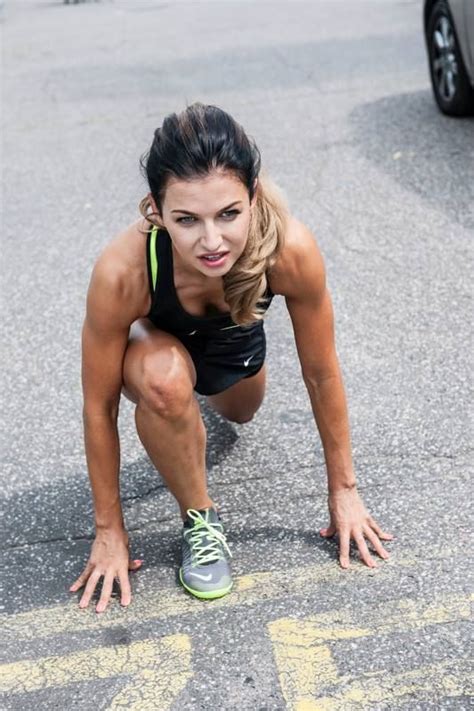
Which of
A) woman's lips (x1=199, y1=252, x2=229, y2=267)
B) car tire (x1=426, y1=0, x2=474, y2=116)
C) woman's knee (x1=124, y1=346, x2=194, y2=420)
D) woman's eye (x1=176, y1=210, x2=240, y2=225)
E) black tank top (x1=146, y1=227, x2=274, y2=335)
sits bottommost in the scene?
car tire (x1=426, y1=0, x2=474, y2=116)

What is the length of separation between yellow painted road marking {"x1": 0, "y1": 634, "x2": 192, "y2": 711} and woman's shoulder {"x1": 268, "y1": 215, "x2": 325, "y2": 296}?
95 cm

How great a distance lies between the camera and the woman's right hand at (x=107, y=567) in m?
2.91

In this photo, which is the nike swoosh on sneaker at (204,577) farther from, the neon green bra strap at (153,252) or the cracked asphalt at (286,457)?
the neon green bra strap at (153,252)

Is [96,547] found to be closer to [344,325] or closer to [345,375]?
[345,375]

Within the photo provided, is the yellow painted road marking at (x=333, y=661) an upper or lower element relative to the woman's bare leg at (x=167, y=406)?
lower

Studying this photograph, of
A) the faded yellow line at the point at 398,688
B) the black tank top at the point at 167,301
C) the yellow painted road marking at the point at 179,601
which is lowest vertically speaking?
the yellow painted road marking at the point at 179,601

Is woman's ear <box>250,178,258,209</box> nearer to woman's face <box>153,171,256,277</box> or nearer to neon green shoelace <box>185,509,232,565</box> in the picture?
woman's face <box>153,171,256,277</box>

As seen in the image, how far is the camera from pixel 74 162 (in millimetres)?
7289

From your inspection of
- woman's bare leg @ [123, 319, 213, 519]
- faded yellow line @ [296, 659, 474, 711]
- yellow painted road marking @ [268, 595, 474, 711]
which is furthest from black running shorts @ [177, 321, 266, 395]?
faded yellow line @ [296, 659, 474, 711]

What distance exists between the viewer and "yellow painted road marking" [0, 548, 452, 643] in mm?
2842

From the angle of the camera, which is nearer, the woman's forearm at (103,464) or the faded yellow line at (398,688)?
the faded yellow line at (398,688)

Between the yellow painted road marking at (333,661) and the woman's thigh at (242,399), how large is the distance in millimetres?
958

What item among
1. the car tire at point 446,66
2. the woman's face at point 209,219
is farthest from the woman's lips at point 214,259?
the car tire at point 446,66

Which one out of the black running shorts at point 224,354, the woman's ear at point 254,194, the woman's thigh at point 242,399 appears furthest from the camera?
the woman's thigh at point 242,399
